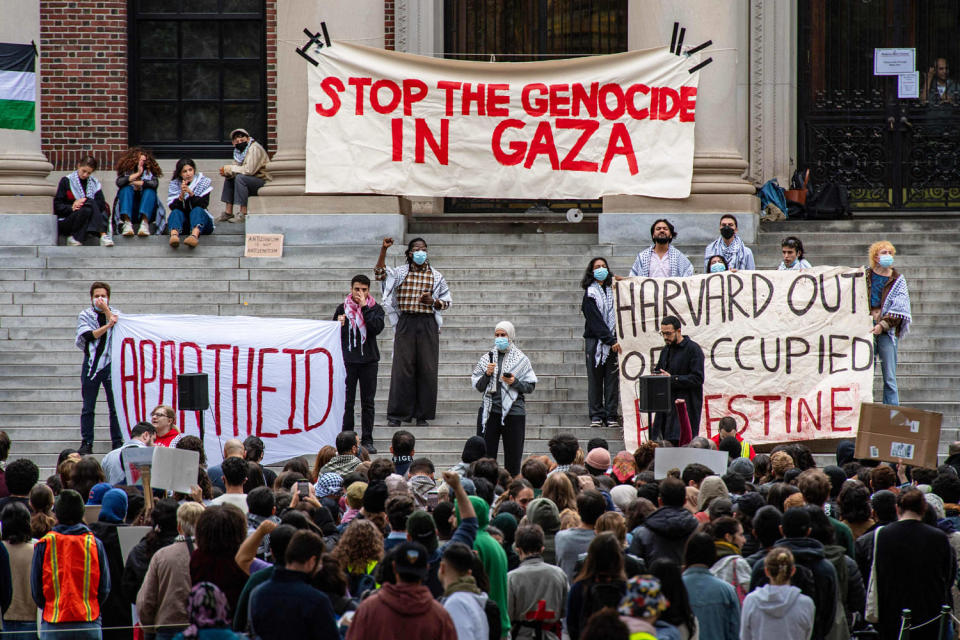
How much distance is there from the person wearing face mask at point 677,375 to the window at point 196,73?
11.3m

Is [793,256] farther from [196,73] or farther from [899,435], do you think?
[196,73]

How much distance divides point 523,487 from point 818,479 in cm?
173

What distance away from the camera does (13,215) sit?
18391 millimetres

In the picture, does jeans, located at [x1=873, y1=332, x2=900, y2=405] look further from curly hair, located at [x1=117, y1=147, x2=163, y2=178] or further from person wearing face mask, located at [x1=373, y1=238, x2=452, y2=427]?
curly hair, located at [x1=117, y1=147, x2=163, y2=178]

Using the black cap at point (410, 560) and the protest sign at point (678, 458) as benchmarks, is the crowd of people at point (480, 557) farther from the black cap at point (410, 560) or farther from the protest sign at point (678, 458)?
the protest sign at point (678, 458)

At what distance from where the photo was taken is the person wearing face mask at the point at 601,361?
14875 millimetres

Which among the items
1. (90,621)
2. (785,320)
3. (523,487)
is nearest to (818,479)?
(523,487)

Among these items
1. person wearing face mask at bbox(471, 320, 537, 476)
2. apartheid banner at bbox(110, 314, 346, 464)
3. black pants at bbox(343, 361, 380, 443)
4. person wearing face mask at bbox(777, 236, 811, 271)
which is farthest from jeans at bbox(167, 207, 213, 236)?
person wearing face mask at bbox(777, 236, 811, 271)

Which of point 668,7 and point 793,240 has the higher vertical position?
point 668,7

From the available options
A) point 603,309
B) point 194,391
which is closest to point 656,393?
point 603,309

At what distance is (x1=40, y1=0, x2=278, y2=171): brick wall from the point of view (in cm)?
2247

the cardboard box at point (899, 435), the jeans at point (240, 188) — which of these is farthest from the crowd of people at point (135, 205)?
the cardboard box at point (899, 435)

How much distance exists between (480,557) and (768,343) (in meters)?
8.25

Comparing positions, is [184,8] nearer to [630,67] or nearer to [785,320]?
[630,67]
